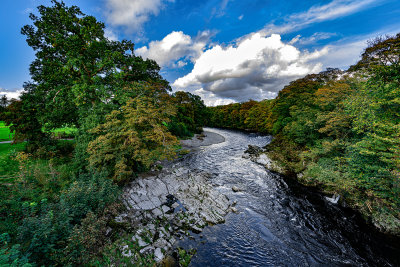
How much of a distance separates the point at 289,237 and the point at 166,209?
8055 millimetres

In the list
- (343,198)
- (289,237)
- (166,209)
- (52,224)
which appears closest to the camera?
(52,224)

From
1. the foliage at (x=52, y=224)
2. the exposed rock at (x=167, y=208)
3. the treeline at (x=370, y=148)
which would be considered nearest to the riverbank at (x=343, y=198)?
the treeline at (x=370, y=148)

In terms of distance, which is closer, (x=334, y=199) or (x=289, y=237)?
(x=289, y=237)

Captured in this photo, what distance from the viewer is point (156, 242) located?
7.45 metres

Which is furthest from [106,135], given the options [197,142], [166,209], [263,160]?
[197,142]

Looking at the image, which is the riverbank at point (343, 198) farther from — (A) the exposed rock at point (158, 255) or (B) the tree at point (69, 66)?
(B) the tree at point (69, 66)

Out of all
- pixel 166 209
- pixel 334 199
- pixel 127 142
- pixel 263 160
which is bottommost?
pixel 334 199

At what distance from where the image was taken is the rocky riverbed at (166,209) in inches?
299

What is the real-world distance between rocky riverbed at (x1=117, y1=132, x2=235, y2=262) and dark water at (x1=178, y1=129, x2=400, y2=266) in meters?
0.79

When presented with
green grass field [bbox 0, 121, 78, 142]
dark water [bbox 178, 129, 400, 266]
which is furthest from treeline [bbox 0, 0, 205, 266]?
dark water [bbox 178, 129, 400, 266]

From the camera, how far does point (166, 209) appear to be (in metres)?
9.96

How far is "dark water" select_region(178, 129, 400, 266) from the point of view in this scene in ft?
24.1

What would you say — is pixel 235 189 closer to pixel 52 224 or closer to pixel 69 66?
pixel 52 224

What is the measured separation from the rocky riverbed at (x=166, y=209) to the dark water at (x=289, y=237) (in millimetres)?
791
